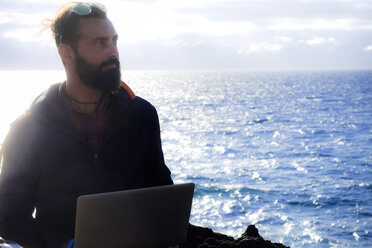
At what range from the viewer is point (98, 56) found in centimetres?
282

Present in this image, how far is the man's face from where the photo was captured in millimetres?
2791

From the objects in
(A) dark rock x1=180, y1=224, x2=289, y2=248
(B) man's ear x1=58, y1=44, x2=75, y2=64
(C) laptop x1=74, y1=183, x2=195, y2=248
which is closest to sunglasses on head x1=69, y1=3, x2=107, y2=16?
(B) man's ear x1=58, y1=44, x2=75, y2=64

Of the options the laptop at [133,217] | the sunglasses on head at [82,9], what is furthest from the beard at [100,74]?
the laptop at [133,217]

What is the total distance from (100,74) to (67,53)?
0.26 metres

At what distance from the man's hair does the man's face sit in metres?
0.03

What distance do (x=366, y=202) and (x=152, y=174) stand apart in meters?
16.7

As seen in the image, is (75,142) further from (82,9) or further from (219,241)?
(219,241)

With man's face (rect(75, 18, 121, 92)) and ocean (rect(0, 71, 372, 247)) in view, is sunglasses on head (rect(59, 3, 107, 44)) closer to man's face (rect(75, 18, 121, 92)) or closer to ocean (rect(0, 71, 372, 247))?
man's face (rect(75, 18, 121, 92))

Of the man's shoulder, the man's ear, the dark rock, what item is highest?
the man's ear

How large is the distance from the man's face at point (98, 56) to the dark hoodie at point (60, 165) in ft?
0.53

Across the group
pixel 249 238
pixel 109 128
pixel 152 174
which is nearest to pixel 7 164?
pixel 109 128

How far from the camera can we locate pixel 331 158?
26922mm

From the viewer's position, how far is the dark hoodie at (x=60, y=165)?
2598mm

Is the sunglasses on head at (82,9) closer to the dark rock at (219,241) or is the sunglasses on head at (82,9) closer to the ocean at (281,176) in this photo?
the ocean at (281,176)
